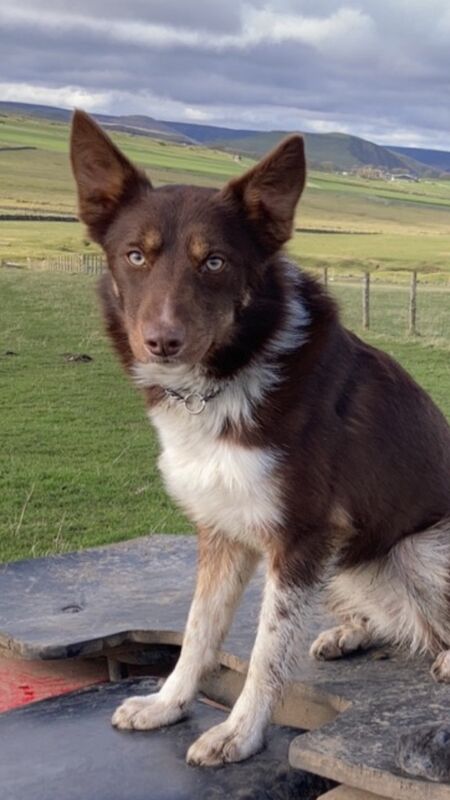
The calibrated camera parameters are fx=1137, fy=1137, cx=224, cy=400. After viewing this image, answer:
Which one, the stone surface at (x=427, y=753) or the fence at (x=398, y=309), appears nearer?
the stone surface at (x=427, y=753)

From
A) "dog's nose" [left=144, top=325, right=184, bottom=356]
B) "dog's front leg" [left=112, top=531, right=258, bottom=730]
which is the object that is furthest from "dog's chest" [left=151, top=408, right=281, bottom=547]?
"dog's nose" [left=144, top=325, right=184, bottom=356]

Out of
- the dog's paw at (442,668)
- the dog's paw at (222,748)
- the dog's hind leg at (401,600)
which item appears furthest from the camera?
the dog's hind leg at (401,600)

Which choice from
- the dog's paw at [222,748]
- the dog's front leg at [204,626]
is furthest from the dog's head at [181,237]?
the dog's paw at [222,748]

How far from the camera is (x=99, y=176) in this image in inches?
161

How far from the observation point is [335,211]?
400 ft

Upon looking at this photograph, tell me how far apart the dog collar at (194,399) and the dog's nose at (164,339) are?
1.53 ft

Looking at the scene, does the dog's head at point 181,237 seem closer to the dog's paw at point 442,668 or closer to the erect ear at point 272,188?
the erect ear at point 272,188

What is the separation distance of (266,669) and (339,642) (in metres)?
0.69

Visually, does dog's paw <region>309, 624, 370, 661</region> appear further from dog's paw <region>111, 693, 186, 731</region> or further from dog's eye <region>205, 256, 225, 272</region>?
dog's eye <region>205, 256, 225, 272</region>

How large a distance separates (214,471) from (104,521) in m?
5.76

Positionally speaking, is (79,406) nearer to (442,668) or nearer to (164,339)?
(442,668)

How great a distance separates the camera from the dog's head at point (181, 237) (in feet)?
12.1

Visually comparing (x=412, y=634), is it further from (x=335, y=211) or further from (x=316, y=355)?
(x=335, y=211)

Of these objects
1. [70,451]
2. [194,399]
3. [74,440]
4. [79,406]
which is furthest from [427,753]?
[79,406]
